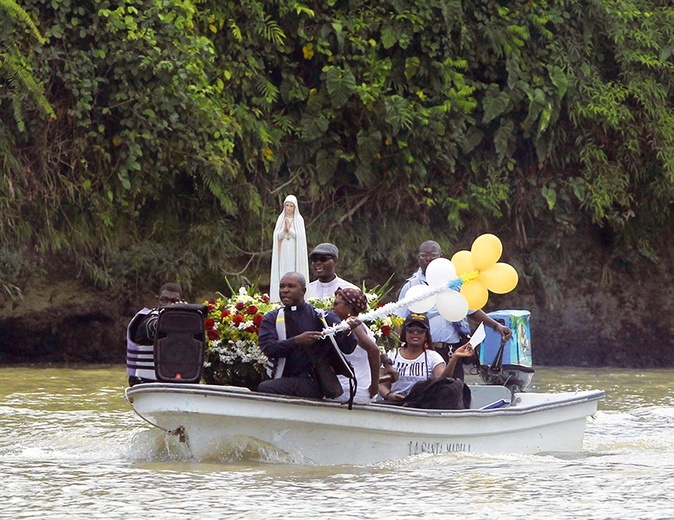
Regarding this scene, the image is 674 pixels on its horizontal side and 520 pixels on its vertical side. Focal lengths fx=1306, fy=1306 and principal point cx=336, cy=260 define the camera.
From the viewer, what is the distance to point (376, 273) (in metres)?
18.1

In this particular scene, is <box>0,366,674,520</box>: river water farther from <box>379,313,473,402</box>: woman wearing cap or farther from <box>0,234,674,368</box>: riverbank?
<box>0,234,674,368</box>: riverbank

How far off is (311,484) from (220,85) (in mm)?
9763

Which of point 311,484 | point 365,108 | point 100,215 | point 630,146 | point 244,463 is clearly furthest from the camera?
point 630,146

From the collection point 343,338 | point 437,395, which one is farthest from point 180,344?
point 437,395

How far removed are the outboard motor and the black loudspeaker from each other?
3.51 m

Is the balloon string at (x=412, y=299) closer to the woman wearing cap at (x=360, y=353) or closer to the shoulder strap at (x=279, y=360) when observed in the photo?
the woman wearing cap at (x=360, y=353)

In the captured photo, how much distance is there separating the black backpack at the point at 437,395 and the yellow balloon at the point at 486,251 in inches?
33.3

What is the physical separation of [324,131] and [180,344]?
925cm

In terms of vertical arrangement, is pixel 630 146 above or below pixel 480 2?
below

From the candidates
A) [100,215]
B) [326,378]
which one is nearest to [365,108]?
[100,215]

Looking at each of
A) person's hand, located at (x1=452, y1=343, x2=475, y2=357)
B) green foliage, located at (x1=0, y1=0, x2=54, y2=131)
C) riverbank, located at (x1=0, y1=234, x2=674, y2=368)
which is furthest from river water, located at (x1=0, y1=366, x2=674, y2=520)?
riverbank, located at (x1=0, y1=234, x2=674, y2=368)

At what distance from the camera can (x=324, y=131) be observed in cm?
1752

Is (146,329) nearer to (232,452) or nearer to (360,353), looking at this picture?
(232,452)

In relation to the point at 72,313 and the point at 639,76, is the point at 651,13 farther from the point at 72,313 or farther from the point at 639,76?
the point at 72,313
